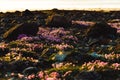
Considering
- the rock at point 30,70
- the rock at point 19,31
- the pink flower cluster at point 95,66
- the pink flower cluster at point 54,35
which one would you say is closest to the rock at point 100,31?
the pink flower cluster at point 54,35

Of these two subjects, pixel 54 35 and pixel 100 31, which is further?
pixel 54 35

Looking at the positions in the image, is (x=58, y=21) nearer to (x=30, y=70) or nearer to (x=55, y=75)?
(x=30, y=70)

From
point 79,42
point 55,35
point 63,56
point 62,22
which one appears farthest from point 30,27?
point 63,56

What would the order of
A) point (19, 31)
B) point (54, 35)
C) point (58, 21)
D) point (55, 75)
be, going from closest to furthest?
point (55, 75) → point (19, 31) → point (54, 35) → point (58, 21)

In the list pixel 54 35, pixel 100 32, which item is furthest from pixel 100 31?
pixel 54 35

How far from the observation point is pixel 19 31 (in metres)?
32.5

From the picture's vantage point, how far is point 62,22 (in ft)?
135

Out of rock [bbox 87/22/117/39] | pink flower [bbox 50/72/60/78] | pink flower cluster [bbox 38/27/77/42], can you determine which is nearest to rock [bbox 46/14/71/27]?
pink flower cluster [bbox 38/27/77/42]

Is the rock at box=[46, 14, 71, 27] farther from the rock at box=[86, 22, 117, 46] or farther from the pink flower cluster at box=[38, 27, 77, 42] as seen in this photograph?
the rock at box=[86, 22, 117, 46]

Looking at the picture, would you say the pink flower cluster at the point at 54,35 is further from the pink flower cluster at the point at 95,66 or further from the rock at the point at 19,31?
the pink flower cluster at the point at 95,66

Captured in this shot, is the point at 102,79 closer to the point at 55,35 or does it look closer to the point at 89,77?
the point at 89,77

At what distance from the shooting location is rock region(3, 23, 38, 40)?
3183cm

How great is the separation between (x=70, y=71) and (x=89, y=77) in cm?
148

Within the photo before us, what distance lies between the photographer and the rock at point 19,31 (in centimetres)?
3183
